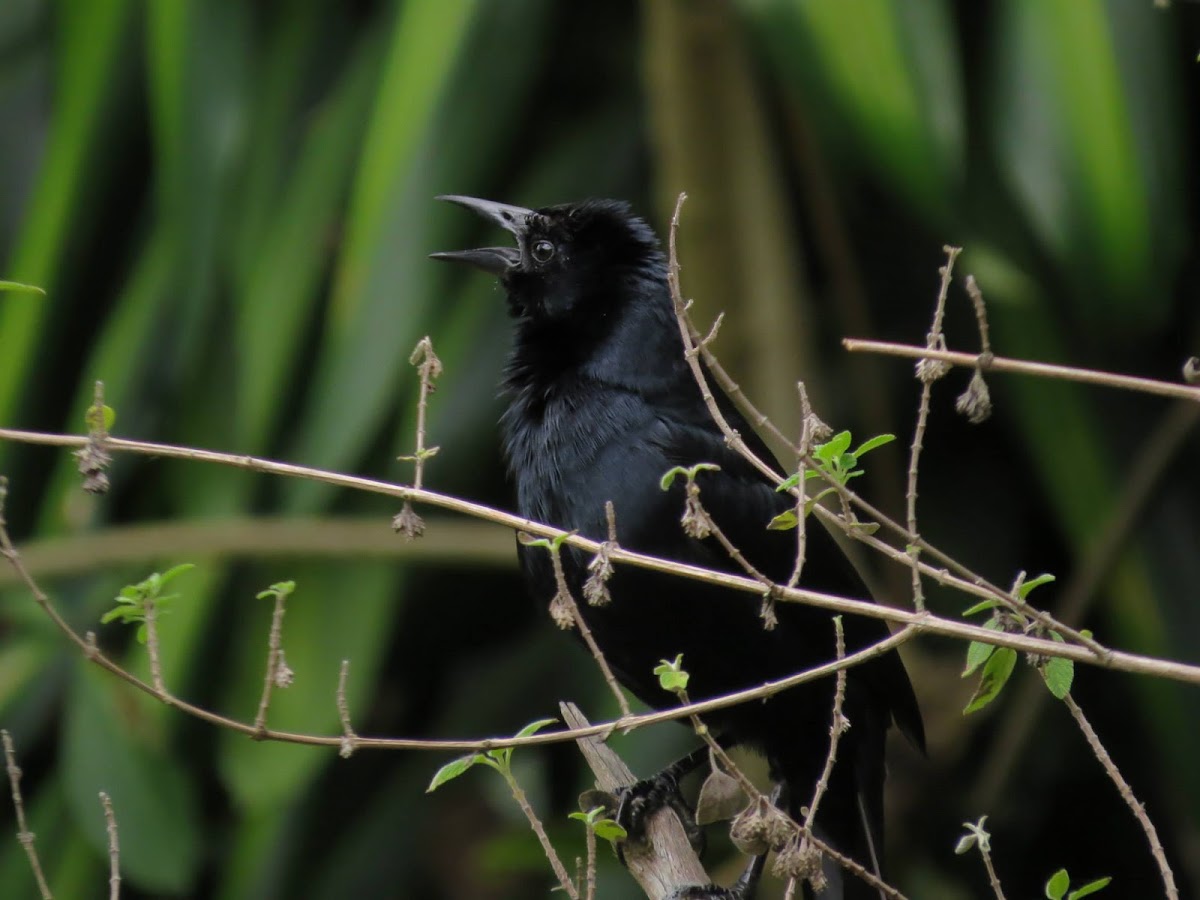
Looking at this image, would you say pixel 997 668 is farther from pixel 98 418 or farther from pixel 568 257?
pixel 568 257

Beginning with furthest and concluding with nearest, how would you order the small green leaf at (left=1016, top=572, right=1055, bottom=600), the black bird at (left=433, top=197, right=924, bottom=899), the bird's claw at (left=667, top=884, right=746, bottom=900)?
1. the black bird at (left=433, top=197, right=924, bottom=899)
2. the bird's claw at (left=667, top=884, right=746, bottom=900)
3. the small green leaf at (left=1016, top=572, right=1055, bottom=600)

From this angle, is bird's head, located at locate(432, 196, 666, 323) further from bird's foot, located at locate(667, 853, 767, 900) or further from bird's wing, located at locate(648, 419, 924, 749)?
bird's foot, located at locate(667, 853, 767, 900)

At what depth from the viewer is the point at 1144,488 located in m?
4.04

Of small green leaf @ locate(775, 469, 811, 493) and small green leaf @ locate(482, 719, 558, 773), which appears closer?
small green leaf @ locate(775, 469, 811, 493)

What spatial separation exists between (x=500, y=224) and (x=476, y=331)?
76cm

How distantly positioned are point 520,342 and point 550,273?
158mm

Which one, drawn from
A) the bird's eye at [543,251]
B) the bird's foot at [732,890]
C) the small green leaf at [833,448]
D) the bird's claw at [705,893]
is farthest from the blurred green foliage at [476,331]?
the small green leaf at [833,448]

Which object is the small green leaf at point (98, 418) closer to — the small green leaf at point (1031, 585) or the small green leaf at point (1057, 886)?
the small green leaf at point (1031, 585)

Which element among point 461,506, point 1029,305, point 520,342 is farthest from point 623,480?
point 1029,305

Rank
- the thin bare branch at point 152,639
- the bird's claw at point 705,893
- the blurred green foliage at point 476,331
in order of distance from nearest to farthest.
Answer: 1. the thin bare branch at point 152,639
2. the bird's claw at point 705,893
3. the blurred green foliage at point 476,331

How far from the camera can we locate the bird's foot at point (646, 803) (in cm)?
296

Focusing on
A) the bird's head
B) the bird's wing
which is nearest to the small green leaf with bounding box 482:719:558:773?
the bird's wing

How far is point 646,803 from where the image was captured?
3.01m

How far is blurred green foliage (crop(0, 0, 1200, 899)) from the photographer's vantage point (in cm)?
357
